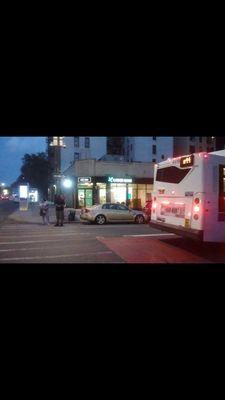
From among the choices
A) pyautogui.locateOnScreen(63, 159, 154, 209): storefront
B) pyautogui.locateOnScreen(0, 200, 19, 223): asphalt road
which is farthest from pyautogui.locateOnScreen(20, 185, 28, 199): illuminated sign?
pyautogui.locateOnScreen(63, 159, 154, 209): storefront

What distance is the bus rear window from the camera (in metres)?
11.6

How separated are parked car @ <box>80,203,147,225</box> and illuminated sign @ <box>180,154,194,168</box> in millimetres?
11067

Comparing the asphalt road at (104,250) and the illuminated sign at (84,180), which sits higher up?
the illuminated sign at (84,180)

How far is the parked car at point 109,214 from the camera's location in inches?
869

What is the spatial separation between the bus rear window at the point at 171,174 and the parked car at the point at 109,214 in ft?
29.6

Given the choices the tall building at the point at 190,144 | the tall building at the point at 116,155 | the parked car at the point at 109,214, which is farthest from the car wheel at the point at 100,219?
the tall building at the point at 190,144

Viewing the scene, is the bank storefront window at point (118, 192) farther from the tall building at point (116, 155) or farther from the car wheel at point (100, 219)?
the tall building at point (116, 155)

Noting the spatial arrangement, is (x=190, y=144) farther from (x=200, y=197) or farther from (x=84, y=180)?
(x=200, y=197)
